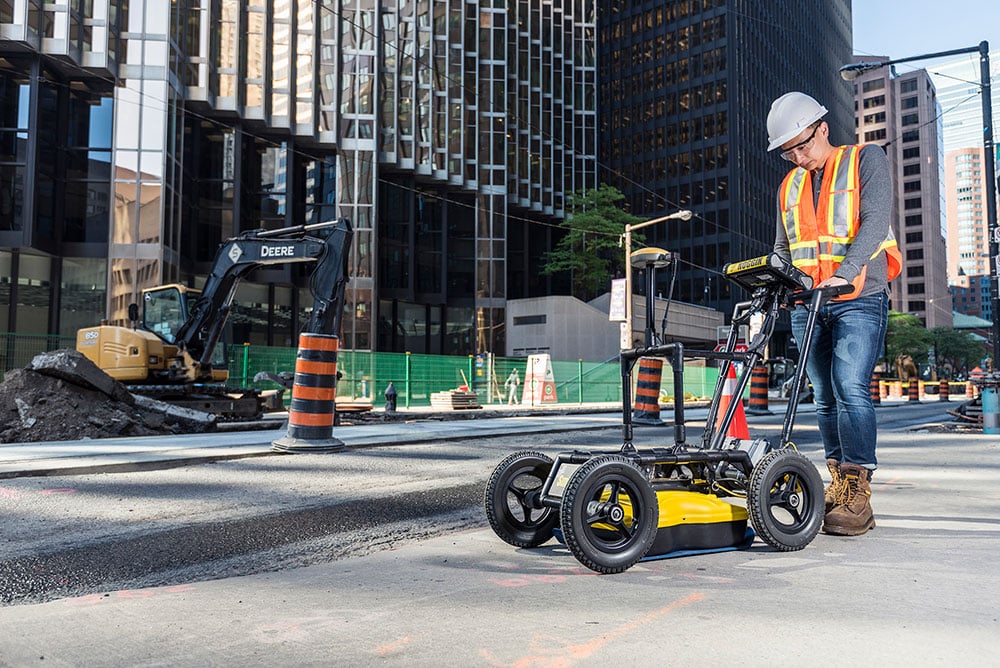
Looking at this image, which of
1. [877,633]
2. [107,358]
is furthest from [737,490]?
[107,358]

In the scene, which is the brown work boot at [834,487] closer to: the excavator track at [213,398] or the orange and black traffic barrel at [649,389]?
the orange and black traffic barrel at [649,389]

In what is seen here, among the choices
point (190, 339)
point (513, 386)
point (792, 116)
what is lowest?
point (513, 386)

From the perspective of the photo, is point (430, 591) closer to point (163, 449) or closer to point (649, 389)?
point (163, 449)

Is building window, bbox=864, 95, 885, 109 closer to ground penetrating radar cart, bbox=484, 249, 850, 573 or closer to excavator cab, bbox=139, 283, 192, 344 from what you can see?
excavator cab, bbox=139, 283, 192, 344

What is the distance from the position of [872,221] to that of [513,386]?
24547 millimetres

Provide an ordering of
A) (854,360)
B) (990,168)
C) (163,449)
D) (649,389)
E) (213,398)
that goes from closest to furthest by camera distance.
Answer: (854,360), (163,449), (990,168), (213,398), (649,389)

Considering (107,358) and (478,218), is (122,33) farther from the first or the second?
(478,218)

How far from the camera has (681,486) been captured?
13.1 feet

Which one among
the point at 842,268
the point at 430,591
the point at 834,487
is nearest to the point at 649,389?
the point at 834,487

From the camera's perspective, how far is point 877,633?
2713 millimetres

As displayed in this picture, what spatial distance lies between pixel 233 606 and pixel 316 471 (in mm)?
4681

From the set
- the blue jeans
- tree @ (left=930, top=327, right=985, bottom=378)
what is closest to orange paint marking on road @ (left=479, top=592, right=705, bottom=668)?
the blue jeans

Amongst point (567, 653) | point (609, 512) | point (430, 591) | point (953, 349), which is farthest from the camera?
point (953, 349)

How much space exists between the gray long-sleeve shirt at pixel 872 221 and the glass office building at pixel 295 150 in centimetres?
2987
